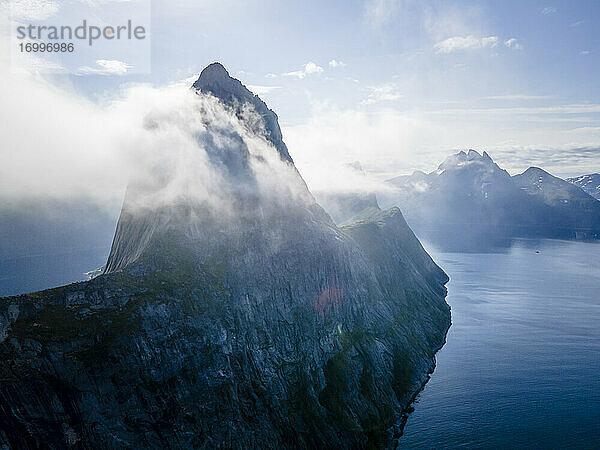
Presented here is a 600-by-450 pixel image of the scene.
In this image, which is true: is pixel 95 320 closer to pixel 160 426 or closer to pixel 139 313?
pixel 139 313

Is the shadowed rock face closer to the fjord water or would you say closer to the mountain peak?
the mountain peak

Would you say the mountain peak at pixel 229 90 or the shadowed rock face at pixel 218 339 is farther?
the mountain peak at pixel 229 90

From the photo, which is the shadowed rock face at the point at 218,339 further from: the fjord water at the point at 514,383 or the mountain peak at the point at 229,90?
the fjord water at the point at 514,383

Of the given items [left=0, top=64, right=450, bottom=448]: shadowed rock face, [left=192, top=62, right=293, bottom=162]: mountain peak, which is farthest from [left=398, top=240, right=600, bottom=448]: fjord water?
[left=192, top=62, right=293, bottom=162]: mountain peak

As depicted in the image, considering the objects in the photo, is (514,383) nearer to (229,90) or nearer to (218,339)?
(218,339)

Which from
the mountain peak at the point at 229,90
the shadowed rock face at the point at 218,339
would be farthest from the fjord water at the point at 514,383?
the mountain peak at the point at 229,90

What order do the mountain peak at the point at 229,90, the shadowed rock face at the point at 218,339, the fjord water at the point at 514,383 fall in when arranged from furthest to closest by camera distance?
the mountain peak at the point at 229,90, the fjord water at the point at 514,383, the shadowed rock face at the point at 218,339
